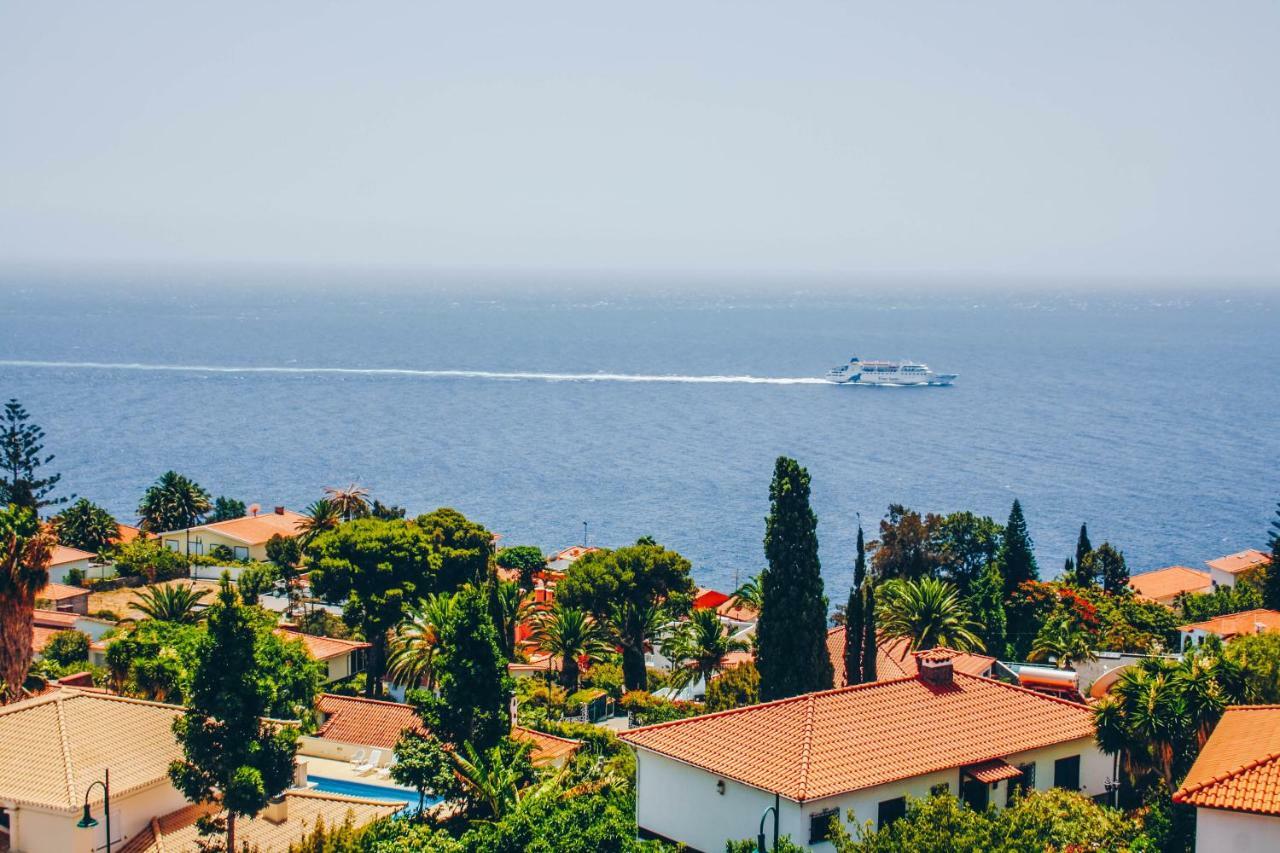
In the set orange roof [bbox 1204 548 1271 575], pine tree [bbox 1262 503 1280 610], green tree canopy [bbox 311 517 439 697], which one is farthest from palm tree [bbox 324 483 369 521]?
orange roof [bbox 1204 548 1271 575]

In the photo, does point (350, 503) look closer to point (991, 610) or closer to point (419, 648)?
point (419, 648)

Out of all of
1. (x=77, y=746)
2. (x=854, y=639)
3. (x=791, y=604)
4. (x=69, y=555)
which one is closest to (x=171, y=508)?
(x=69, y=555)

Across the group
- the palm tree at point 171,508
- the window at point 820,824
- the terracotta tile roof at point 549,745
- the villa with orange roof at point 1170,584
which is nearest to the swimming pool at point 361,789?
the terracotta tile roof at point 549,745

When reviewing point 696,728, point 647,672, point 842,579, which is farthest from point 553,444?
point 696,728

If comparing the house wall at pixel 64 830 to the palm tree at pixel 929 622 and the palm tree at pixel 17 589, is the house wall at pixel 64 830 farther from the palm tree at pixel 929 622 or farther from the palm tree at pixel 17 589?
the palm tree at pixel 929 622

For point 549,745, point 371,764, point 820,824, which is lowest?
point 371,764

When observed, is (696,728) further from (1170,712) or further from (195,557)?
(195,557)
